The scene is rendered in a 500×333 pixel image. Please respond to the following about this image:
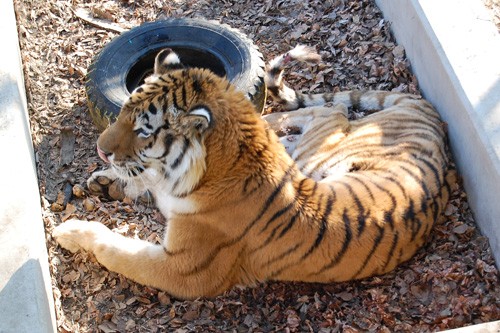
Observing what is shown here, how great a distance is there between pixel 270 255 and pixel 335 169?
87cm

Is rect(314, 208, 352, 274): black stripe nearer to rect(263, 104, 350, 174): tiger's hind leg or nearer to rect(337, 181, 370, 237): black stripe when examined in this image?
rect(337, 181, 370, 237): black stripe

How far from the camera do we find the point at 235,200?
3.83m

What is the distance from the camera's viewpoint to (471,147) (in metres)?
4.41

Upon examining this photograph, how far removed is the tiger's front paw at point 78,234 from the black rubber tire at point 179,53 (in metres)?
0.74

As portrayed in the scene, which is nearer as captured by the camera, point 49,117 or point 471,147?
point 471,147

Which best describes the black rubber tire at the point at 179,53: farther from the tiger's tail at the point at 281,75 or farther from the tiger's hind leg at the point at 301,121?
the tiger's hind leg at the point at 301,121

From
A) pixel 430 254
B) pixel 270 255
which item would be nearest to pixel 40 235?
pixel 270 255

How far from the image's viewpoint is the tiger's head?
369 cm

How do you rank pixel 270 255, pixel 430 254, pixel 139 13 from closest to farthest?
1. pixel 270 255
2. pixel 430 254
3. pixel 139 13

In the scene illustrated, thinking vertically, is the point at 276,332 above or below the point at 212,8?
below

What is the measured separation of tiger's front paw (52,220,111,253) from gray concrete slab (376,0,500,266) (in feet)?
7.18

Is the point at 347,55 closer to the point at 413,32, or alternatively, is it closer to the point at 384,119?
the point at 413,32

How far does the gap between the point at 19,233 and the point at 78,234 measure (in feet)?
1.77

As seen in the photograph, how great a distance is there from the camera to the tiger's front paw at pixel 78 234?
14.2ft
